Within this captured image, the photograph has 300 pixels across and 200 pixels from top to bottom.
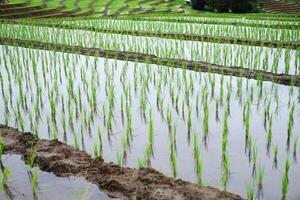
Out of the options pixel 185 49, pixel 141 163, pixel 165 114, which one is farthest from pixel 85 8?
pixel 141 163

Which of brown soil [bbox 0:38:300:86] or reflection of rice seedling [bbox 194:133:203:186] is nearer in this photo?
reflection of rice seedling [bbox 194:133:203:186]

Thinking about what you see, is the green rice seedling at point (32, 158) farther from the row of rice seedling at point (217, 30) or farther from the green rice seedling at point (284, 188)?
the row of rice seedling at point (217, 30)

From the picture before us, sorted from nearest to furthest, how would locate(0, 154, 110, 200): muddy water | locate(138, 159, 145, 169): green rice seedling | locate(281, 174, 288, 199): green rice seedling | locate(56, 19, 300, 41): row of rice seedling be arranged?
locate(281, 174, 288, 199): green rice seedling, locate(0, 154, 110, 200): muddy water, locate(138, 159, 145, 169): green rice seedling, locate(56, 19, 300, 41): row of rice seedling

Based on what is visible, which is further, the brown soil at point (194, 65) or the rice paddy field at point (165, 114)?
the brown soil at point (194, 65)

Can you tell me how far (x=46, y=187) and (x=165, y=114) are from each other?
6.14 feet

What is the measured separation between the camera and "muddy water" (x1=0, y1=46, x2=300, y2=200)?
3.36 metres

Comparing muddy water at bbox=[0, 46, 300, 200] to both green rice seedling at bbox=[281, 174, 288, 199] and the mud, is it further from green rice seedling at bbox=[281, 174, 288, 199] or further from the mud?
the mud

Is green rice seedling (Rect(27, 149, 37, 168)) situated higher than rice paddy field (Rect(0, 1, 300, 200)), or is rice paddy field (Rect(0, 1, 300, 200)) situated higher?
green rice seedling (Rect(27, 149, 37, 168))

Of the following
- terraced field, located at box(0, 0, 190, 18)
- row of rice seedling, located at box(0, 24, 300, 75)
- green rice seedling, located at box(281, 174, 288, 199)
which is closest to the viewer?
green rice seedling, located at box(281, 174, 288, 199)

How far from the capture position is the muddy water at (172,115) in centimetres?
336

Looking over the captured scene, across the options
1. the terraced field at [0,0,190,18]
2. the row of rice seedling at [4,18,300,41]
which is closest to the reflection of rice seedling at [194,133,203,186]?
the row of rice seedling at [4,18,300,41]

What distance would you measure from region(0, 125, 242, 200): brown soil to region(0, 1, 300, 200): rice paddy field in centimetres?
7

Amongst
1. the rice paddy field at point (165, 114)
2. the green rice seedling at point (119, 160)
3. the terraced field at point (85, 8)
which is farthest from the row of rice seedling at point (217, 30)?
the green rice seedling at point (119, 160)

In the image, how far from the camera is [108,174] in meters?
3.16
